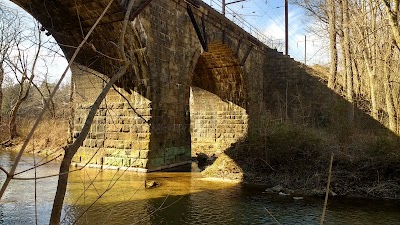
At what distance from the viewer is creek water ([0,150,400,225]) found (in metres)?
5.82

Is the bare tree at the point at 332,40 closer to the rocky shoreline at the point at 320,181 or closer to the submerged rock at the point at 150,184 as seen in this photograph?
the rocky shoreline at the point at 320,181

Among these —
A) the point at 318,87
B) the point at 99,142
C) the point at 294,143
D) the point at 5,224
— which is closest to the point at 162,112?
the point at 99,142

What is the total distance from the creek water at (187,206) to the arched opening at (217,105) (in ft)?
36.2

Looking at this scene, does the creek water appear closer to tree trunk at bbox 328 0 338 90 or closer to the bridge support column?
the bridge support column

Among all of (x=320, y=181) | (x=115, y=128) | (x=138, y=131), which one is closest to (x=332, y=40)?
(x=320, y=181)

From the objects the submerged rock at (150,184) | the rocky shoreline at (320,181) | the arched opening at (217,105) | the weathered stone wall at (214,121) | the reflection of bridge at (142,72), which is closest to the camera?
the rocky shoreline at (320,181)

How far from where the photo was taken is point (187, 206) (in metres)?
6.74

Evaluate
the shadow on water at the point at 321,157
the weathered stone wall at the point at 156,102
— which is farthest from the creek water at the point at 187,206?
the weathered stone wall at the point at 156,102

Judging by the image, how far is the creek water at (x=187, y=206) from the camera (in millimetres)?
5824

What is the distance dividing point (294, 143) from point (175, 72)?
5.07 metres

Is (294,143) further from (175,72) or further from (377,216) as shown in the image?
(175,72)

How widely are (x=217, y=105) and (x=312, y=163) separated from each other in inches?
491

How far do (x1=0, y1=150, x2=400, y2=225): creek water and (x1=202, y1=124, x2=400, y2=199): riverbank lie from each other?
0.64 meters

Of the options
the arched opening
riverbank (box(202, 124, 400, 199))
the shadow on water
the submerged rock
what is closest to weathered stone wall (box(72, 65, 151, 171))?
the submerged rock
